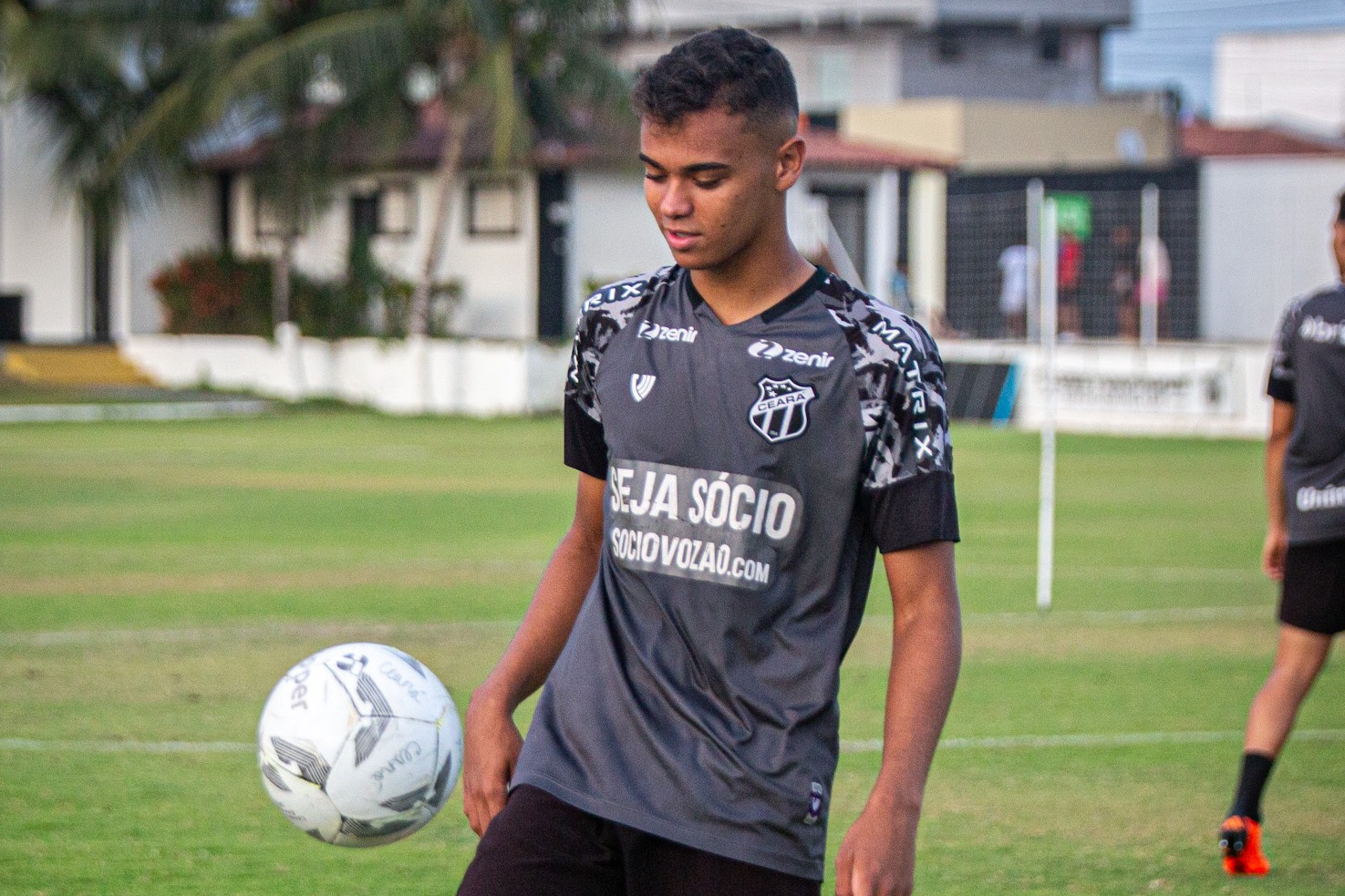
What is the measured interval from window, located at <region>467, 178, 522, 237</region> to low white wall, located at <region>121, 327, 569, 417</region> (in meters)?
5.41

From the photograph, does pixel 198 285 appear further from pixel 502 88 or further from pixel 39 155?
pixel 502 88

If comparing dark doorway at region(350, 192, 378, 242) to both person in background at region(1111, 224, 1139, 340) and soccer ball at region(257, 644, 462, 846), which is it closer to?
person in background at region(1111, 224, 1139, 340)

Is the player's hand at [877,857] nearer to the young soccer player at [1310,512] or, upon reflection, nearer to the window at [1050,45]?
the young soccer player at [1310,512]

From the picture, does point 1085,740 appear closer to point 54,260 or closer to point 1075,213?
point 1075,213

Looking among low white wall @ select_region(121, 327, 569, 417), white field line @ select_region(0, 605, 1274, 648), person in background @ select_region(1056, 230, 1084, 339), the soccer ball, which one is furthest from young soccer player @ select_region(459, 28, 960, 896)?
person in background @ select_region(1056, 230, 1084, 339)

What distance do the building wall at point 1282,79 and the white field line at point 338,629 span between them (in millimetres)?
57429

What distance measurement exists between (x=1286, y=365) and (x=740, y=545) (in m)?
3.88

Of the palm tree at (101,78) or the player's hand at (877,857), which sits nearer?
the player's hand at (877,857)

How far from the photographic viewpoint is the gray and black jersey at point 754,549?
313cm

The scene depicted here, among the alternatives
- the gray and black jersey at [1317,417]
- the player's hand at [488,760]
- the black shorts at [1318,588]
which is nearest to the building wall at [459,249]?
the gray and black jersey at [1317,417]

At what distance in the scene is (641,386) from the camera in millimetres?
3270

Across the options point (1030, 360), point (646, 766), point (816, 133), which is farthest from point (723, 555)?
point (816, 133)

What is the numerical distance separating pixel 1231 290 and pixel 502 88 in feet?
43.4

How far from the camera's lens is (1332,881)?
6.17m
